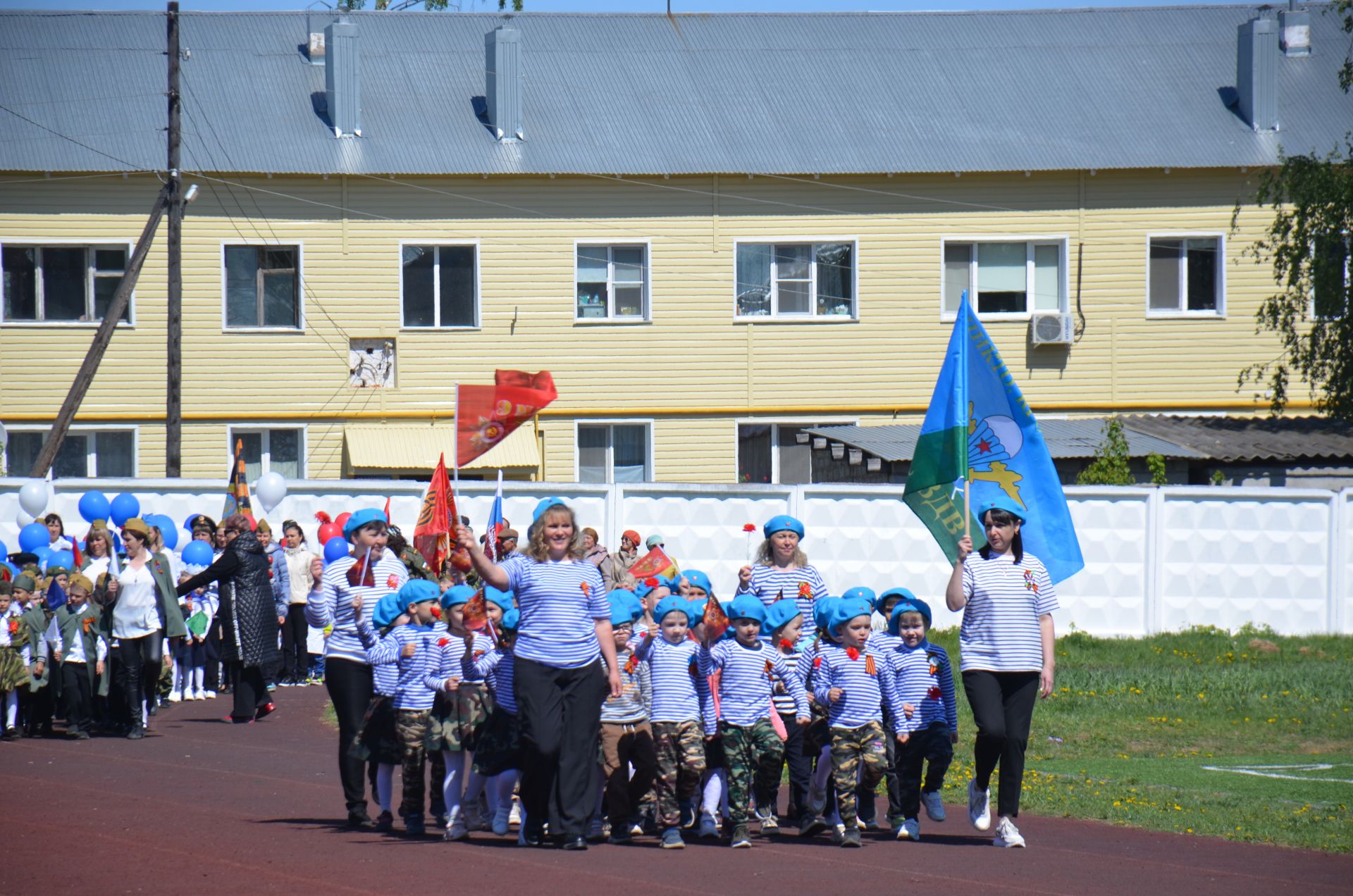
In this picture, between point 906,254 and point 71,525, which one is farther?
point 906,254

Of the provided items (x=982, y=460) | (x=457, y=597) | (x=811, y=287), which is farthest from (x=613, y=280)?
(x=457, y=597)

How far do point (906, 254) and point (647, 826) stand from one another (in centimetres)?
1933

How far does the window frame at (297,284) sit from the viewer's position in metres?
26.4

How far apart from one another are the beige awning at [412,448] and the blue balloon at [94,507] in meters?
7.19

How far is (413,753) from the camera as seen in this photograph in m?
9.01

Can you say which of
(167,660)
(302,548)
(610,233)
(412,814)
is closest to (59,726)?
(167,660)

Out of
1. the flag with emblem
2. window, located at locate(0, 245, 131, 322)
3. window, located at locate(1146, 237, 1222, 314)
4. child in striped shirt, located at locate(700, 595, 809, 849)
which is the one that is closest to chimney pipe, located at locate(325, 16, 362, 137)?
window, located at locate(0, 245, 131, 322)

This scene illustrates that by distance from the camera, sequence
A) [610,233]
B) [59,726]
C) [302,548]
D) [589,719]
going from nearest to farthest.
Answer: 1. [589,719]
2. [59,726]
3. [302,548]
4. [610,233]

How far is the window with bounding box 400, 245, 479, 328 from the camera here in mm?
26781

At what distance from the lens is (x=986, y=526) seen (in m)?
8.98

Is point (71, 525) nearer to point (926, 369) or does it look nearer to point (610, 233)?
point (610, 233)

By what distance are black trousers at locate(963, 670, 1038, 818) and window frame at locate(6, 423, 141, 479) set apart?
2066 centimetres

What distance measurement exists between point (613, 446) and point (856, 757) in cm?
1858

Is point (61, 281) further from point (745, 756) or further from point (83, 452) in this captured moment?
point (745, 756)
